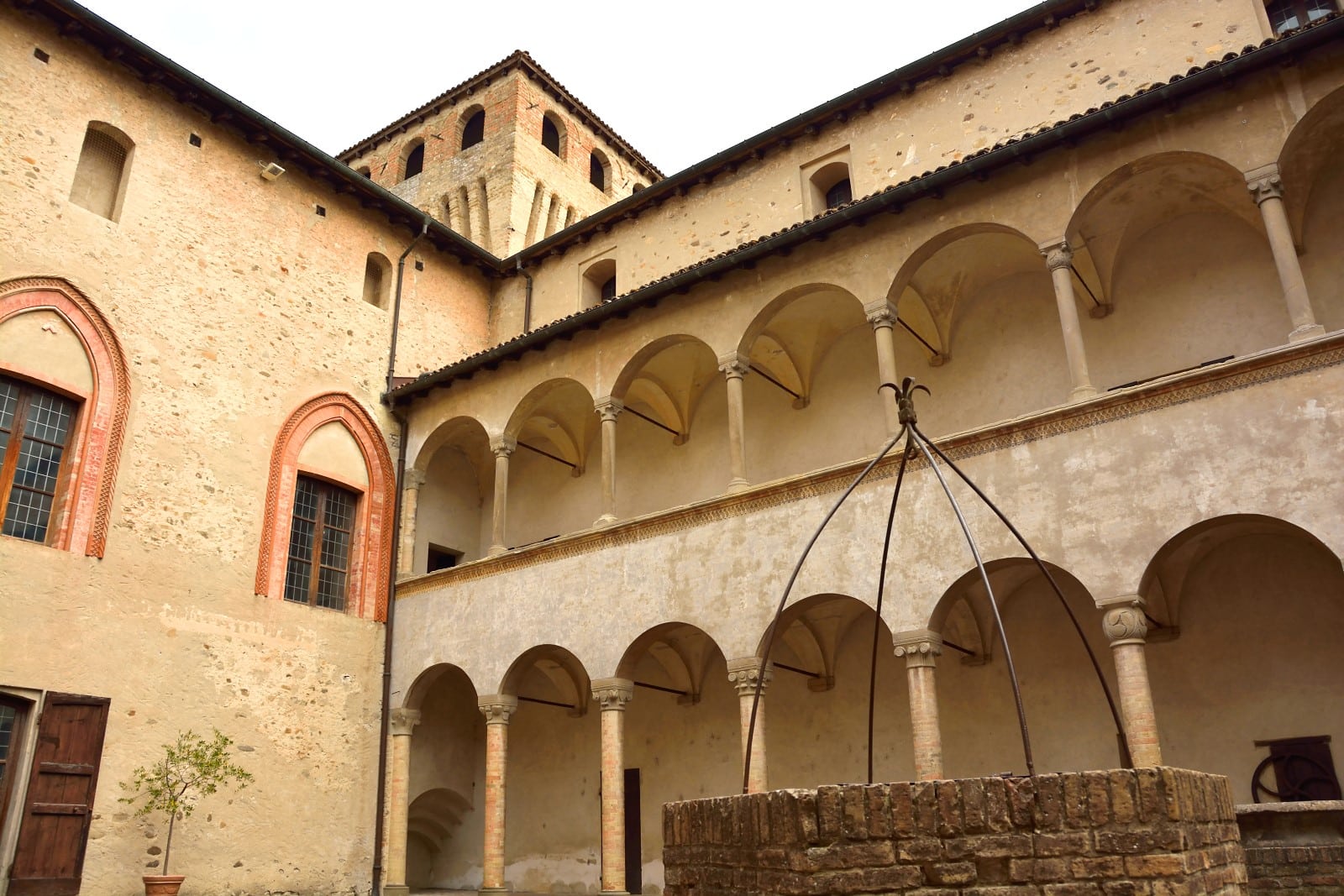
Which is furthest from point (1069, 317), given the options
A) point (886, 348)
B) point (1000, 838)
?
point (1000, 838)

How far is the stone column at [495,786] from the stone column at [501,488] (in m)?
1.99

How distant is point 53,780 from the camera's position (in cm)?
1169

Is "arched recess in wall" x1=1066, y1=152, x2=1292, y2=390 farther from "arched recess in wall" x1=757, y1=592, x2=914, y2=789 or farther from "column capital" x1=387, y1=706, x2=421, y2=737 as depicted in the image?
"column capital" x1=387, y1=706, x2=421, y2=737

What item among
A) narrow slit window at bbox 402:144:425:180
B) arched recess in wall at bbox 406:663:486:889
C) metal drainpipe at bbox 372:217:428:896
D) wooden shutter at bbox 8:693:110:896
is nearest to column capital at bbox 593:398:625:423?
metal drainpipe at bbox 372:217:428:896

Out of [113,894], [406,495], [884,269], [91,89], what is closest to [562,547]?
[406,495]

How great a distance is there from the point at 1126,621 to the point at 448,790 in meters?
10.5

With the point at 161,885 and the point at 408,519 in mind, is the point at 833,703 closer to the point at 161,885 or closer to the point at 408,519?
the point at 408,519

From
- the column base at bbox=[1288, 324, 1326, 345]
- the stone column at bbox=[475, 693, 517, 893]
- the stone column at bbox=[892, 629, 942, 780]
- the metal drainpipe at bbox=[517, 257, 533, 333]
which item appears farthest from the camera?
the metal drainpipe at bbox=[517, 257, 533, 333]

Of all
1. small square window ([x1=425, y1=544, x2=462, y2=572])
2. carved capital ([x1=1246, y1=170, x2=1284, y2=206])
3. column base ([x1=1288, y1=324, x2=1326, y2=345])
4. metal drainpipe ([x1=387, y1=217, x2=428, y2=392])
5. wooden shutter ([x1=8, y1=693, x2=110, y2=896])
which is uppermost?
metal drainpipe ([x1=387, y1=217, x2=428, y2=392])

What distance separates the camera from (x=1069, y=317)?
11086mm

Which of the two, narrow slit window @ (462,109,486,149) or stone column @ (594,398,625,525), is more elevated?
narrow slit window @ (462,109,486,149)

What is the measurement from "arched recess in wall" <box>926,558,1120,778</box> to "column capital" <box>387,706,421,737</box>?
704 centimetres

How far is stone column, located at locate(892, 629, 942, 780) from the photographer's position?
34.0 feet

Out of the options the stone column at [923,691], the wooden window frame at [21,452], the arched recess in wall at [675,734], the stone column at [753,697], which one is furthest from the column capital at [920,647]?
the wooden window frame at [21,452]
